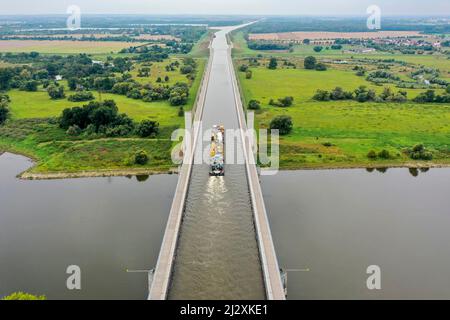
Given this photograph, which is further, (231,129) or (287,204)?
(231,129)

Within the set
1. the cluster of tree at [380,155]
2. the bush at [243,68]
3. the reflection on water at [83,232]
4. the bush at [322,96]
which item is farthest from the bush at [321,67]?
the reflection on water at [83,232]

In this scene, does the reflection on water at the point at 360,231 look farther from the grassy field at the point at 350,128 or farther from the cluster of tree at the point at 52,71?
the cluster of tree at the point at 52,71

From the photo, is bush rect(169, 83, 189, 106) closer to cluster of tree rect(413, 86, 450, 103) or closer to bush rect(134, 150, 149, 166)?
bush rect(134, 150, 149, 166)

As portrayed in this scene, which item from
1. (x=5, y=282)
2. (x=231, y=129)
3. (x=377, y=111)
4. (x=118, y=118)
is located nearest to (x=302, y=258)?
(x=5, y=282)

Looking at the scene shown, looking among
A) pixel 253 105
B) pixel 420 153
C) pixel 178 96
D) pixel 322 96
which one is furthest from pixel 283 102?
pixel 420 153

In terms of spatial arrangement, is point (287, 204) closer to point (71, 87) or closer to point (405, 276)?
point (405, 276)

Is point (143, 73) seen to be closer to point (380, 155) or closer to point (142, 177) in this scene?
point (142, 177)
